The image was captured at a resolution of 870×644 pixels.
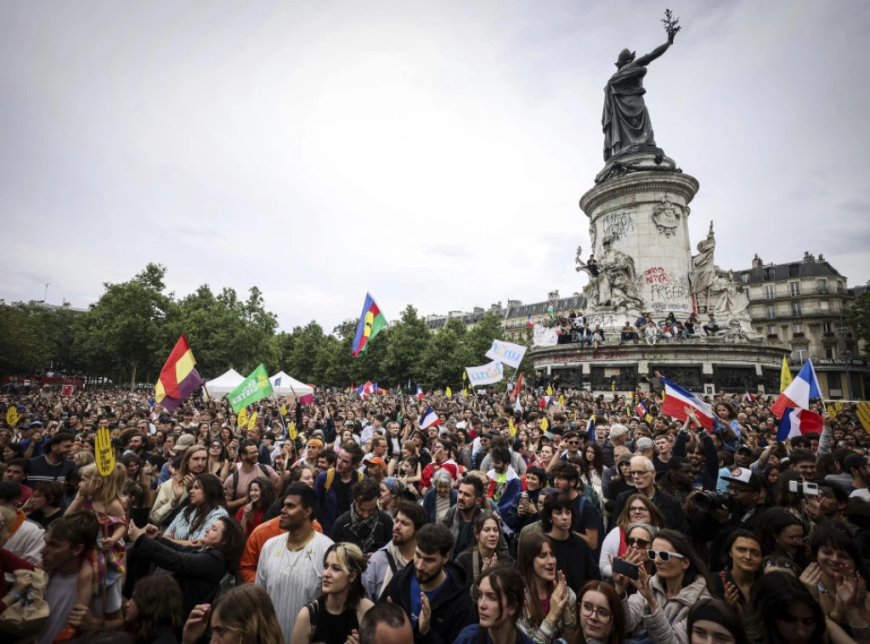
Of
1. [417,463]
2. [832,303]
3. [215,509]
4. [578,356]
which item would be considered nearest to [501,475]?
[417,463]

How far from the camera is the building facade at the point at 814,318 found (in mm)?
53812

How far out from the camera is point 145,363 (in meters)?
54.3

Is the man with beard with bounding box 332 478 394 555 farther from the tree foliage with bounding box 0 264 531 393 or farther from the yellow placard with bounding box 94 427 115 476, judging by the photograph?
the tree foliage with bounding box 0 264 531 393

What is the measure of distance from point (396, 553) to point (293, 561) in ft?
2.75

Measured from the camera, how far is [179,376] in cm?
1171

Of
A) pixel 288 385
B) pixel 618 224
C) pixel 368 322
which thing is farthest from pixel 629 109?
pixel 288 385

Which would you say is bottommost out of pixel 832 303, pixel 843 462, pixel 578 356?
pixel 843 462

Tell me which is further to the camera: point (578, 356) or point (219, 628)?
point (578, 356)

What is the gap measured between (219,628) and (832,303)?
76.2 m

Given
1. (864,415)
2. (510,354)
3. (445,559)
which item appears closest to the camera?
(445,559)

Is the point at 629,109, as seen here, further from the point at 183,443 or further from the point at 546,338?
the point at 183,443

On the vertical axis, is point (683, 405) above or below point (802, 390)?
below

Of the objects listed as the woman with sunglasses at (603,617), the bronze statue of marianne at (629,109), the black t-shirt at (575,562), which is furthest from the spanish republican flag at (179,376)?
the bronze statue of marianne at (629,109)

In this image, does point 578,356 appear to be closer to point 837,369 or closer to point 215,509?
point 215,509
